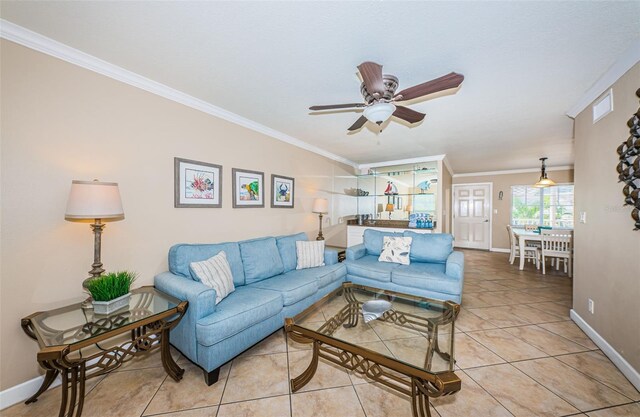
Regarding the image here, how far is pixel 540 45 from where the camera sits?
1.65 meters

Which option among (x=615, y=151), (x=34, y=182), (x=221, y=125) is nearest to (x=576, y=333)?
(x=615, y=151)

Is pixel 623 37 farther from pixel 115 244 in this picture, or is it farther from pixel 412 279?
pixel 115 244

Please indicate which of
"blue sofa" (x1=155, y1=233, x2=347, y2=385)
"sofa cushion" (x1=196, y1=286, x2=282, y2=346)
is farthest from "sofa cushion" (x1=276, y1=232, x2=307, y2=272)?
"sofa cushion" (x1=196, y1=286, x2=282, y2=346)

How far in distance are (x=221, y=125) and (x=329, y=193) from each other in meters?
2.54

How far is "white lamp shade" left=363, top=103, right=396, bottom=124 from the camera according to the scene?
1761mm

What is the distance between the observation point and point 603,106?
2.13m

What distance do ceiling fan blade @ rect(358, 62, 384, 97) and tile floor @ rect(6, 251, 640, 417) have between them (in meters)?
1.80

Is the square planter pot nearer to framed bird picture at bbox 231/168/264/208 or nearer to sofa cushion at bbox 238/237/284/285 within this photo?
sofa cushion at bbox 238/237/284/285

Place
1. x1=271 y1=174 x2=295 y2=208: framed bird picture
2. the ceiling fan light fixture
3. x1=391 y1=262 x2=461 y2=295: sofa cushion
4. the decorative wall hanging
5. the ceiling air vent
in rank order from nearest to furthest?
the decorative wall hanging → the ceiling fan light fixture → the ceiling air vent → x1=391 y1=262 x2=461 y2=295: sofa cushion → x1=271 y1=174 x2=295 y2=208: framed bird picture

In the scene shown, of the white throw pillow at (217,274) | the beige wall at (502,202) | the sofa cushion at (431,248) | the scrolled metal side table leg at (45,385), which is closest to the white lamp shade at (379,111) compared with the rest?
the white throw pillow at (217,274)

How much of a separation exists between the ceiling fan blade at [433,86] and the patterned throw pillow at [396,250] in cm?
227

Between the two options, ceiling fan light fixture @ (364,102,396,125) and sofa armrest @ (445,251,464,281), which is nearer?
ceiling fan light fixture @ (364,102,396,125)

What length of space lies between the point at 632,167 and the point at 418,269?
2031 mm

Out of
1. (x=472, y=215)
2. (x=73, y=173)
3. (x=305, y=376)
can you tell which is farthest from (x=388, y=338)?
(x=472, y=215)
